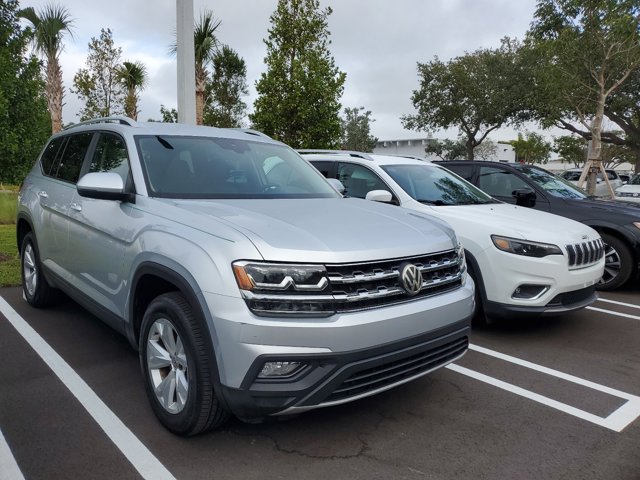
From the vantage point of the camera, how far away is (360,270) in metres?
2.61

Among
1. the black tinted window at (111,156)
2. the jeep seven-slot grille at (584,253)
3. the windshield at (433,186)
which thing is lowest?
the jeep seven-slot grille at (584,253)

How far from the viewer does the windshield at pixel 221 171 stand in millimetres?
3465

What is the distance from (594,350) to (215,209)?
3557mm

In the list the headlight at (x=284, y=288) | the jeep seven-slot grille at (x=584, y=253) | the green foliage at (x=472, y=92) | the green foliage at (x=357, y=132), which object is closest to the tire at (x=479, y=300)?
the jeep seven-slot grille at (x=584, y=253)

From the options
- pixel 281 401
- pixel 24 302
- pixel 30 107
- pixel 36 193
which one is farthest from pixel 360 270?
pixel 30 107

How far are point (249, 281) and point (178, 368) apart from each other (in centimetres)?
76

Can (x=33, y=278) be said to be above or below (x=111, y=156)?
below

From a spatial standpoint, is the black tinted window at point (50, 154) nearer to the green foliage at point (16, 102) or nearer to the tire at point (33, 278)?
the tire at point (33, 278)

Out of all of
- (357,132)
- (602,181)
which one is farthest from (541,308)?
(357,132)

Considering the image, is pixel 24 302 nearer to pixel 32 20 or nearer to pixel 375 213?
pixel 375 213

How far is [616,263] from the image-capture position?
21.9 feet

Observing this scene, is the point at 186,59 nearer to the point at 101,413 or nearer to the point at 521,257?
the point at 521,257

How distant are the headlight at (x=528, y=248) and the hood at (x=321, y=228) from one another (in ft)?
4.73

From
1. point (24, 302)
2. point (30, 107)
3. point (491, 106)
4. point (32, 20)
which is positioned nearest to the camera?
point (24, 302)
